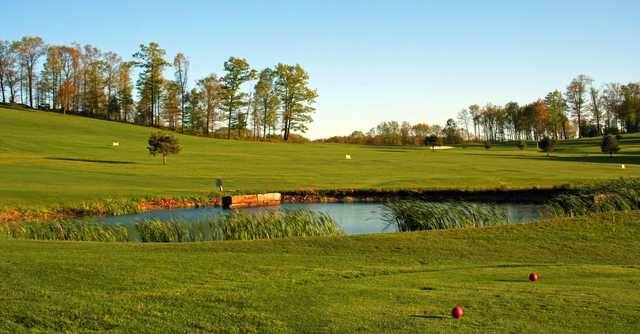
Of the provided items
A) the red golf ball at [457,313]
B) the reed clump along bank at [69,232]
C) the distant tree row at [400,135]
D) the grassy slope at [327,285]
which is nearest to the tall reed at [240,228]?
the reed clump along bank at [69,232]

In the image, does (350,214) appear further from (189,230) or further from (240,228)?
(189,230)

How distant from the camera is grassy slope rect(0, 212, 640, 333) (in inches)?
297

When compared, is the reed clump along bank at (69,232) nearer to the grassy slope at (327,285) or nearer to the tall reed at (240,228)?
the tall reed at (240,228)

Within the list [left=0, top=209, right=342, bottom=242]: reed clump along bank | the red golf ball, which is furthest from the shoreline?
the red golf ball

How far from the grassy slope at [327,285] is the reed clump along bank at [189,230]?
453cm

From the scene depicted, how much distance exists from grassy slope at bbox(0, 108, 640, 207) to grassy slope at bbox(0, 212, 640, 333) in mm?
16909

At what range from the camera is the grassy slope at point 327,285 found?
754 centimetres

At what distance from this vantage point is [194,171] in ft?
145

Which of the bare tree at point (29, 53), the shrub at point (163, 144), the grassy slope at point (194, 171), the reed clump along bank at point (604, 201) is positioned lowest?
the reed clump along bank at point (604, 201)

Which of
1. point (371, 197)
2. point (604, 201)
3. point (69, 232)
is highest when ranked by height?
point (604, 201)

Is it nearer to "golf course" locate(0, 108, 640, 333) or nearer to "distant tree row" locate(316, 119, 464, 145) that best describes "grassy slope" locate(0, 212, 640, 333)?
"golf course" locate(0, 108, 640, 333)

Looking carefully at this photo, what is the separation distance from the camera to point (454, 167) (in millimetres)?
50969

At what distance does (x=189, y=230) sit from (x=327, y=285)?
39.9ft

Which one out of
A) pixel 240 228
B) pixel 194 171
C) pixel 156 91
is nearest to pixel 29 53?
pixel 156 91
